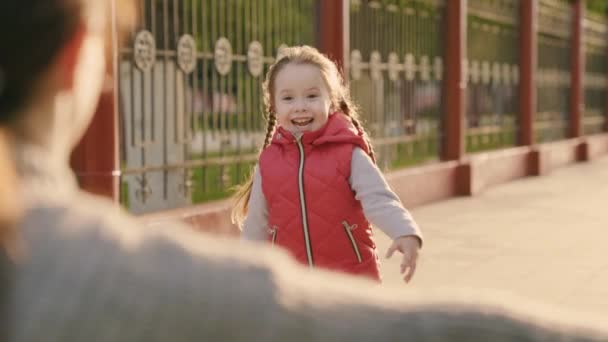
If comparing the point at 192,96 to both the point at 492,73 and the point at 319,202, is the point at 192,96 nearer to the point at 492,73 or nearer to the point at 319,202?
the point at 319,202

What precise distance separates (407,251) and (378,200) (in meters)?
0.30

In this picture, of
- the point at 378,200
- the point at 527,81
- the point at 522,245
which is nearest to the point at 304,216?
the point at 378,200

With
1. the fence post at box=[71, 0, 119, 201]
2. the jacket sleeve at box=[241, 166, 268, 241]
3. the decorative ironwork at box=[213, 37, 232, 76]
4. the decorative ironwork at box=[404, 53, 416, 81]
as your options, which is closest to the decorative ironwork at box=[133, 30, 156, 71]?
the fence post at box=[71, 0, 119, 201]

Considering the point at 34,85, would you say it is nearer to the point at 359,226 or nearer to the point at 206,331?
the point at 206,331

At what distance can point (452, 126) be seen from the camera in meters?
13.7

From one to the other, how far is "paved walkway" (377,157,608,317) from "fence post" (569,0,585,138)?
6.54 metres

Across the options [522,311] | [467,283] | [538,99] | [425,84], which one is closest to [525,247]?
[467,283]

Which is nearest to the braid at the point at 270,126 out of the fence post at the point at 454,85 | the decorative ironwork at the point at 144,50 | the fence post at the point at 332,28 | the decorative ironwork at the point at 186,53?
the decorative ironwork at the point at 144,50

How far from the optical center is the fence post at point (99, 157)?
707cm

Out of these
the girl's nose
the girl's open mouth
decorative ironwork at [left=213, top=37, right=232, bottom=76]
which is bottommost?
the girl's open mouth

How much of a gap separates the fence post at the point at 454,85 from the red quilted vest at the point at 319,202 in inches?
387

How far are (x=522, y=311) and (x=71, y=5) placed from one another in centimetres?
33

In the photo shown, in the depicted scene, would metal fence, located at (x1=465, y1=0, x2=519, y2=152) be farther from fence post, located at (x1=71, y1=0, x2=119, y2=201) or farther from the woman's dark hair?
the woman's dark hair

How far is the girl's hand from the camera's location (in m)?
3.35
